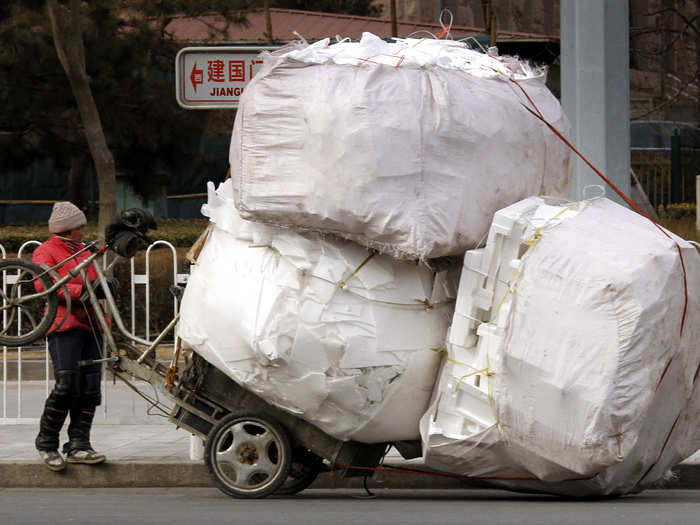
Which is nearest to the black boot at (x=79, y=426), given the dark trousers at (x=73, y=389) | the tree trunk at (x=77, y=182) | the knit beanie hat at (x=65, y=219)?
the dark trousers at (x=73, y=389)

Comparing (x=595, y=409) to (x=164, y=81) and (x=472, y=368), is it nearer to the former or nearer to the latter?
(x=472, y=368)

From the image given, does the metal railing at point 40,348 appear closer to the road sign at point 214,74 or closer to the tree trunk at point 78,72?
the road sign at point 214,74

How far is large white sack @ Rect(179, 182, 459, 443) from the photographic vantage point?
20.0ft

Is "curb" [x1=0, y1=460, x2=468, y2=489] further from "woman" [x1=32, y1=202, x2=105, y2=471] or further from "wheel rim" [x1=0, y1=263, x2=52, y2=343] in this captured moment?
"wheel rim" [x1=0, y1=263, x2=52, y2=343]

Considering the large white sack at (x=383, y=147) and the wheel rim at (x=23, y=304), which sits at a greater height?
the large white sack at (x=383, y=147)

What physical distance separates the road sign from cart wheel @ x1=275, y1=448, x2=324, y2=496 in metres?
2.58

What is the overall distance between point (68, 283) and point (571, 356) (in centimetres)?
319

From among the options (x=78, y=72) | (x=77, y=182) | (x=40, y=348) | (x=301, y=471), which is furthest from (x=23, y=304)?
(x=77, y=182)

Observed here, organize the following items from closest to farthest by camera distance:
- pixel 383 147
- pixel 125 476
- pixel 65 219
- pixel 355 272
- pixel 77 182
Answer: pixel 383 147
pixel 355 272
pixel 65 219
pixel 125 476
pixel 77 182

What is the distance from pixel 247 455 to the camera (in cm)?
659

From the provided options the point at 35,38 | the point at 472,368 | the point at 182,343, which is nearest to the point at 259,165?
the point at 182,343

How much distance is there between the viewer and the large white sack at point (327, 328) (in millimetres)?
6109

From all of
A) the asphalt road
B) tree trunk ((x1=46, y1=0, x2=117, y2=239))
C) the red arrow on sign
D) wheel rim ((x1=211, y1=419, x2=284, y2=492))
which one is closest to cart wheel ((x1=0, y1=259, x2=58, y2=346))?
the asphalt road

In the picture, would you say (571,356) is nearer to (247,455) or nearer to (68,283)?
(247,455)
